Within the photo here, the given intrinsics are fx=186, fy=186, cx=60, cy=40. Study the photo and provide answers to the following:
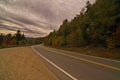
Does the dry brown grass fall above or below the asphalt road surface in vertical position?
below

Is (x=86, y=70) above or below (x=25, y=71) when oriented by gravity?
above

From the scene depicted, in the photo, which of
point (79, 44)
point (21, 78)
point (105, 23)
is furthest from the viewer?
point (79, 44)

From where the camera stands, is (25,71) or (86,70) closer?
(86,70)

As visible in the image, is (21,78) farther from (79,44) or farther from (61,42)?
(61,42)

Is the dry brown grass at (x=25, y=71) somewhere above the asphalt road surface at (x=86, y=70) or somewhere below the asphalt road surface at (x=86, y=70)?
below

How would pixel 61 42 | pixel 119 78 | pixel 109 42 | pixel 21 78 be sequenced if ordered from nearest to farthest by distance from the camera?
pixel 119 78 → pixel 21 78 → pixel 109 42 → pixel 61 42

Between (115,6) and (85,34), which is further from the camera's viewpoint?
(85,34)

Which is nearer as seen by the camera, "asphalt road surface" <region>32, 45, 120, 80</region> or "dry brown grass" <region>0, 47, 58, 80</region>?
"asphalt road surface" <region>32, 45, 120, 80</region>

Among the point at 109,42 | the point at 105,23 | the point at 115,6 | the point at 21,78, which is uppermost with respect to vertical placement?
the point at 115,6

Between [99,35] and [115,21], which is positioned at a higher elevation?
[115,21]

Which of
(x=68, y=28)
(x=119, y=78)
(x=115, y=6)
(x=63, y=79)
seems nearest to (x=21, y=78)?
(x=63, y=79)

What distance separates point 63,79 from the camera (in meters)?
9.45

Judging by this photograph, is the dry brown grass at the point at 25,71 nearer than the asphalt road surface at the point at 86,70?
No

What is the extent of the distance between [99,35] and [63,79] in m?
28.6
